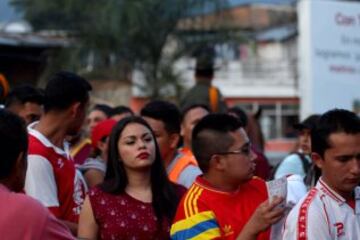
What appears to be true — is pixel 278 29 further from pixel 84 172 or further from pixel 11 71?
pixel 84 172

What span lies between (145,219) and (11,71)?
445 inches

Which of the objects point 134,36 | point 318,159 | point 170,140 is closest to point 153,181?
point 170,140

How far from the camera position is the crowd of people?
3.37m

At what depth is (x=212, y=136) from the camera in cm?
440

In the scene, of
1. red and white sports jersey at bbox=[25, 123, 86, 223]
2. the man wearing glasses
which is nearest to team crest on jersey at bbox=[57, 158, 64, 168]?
red and white sports jersey at bbox=[25, 123, 86, 223]

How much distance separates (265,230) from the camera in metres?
3.94

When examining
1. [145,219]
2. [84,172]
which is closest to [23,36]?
[84,172]

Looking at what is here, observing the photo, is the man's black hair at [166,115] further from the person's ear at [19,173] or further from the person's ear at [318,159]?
the person's ear at [19,173]

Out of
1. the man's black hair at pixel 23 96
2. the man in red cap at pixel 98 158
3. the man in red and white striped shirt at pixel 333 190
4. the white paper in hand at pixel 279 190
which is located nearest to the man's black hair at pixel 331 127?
the man in red and white striped shirt at pixel 333 190

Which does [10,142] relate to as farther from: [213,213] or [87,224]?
[87,224]

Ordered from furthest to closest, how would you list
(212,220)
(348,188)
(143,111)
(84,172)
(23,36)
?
1. (23,36)
2. (143,111)
3. (84,172)
4. (212,220)
5. (348,188)

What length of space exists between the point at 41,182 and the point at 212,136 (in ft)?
3.29

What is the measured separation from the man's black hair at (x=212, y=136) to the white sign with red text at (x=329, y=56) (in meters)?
11.2

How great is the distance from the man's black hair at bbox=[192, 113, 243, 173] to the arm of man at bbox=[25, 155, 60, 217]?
87 cm
